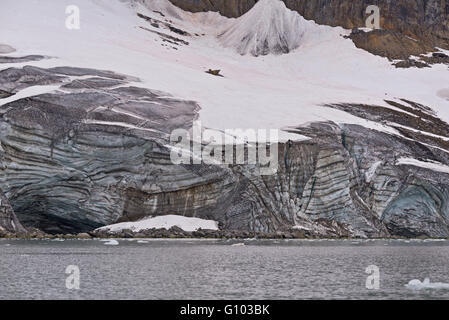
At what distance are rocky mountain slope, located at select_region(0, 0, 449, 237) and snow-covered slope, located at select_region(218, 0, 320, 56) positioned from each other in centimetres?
2007

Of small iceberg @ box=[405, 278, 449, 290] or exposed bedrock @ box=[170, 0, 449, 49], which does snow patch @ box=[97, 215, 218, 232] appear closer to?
small iceberg @ box=[405, 278, 449, 290]

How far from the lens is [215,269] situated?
1823 inches

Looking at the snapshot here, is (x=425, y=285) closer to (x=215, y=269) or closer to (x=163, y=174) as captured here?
(x=215, y=269)

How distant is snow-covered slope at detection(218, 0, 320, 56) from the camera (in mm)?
130500

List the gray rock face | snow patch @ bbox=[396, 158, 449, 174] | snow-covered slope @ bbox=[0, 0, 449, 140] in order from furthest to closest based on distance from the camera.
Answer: snow-covered slope @ bbox=[0, 0, 449, 140] < snow patch @ bbox=[396, 158, 449, 174] < the gray rock face

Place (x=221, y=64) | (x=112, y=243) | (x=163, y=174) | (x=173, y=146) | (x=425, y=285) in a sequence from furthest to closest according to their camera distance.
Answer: (x=221, y=64) → (x=173, y=146) → (x=163, y=174) → (x=112, y=243) → (x=425, y=285)

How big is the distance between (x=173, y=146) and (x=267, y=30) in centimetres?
6245

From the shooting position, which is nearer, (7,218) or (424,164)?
(7,218)

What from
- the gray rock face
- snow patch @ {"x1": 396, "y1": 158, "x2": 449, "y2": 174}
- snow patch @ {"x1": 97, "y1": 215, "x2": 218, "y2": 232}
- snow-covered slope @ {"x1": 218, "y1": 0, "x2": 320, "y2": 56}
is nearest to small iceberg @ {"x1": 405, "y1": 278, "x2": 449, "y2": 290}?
snow patch @ {"x1": 97, "y1": 215, "x2": 218, "y2": 232}

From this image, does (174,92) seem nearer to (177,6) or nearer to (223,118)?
(223,118)

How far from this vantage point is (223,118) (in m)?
82.9

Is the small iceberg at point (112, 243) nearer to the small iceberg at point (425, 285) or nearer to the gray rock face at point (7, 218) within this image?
the gray rock face at point (7, 218)

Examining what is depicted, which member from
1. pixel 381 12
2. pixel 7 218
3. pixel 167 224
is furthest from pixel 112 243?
pixel 381 12
